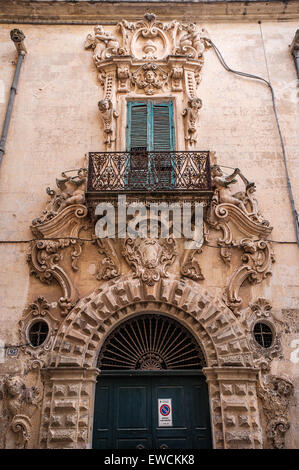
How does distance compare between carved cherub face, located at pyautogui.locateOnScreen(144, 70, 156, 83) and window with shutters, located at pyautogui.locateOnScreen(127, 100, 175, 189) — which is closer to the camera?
window with shutters, located at pyautogui.locateOnScreen(127, 100, 175, 189)

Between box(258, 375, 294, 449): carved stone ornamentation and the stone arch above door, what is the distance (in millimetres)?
500

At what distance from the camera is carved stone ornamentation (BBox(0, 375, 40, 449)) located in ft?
21.3

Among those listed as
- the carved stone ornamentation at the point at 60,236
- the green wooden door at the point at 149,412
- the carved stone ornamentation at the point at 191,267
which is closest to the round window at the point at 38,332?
the carved stone ornamentation at the point at 60,236

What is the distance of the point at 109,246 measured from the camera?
303 inches

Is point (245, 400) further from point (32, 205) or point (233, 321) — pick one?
point (32, 205)

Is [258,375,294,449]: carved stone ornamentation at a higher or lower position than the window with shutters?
lower

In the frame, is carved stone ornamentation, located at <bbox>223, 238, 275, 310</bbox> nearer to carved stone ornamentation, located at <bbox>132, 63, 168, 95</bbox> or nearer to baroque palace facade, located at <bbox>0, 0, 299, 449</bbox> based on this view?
baroque palace facade, located at <bbox>0, 0, 299, 449</bbox>

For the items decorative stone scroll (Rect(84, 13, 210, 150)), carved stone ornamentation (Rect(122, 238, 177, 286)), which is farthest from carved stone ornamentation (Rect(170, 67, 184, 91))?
carved stone ornamentation (Rect(122, 238, 177, 286))

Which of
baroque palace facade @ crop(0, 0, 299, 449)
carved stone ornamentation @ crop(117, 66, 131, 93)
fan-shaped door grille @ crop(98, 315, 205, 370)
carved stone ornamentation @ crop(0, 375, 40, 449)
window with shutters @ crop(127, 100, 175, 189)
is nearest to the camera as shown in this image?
carved stone ornamentation @ crop(0, 375, 40, 449)

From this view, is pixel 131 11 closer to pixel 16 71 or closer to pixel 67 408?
pixel 16 71

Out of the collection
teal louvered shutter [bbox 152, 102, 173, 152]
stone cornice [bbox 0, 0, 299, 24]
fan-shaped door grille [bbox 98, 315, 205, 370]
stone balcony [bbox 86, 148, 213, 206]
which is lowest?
fan-shaped door grille [bbox 98, 315, 205, 370]

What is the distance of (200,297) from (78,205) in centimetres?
308

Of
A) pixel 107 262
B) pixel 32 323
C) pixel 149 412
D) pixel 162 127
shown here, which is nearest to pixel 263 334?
pixel 149 412

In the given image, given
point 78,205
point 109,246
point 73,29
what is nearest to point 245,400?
point 109,246
